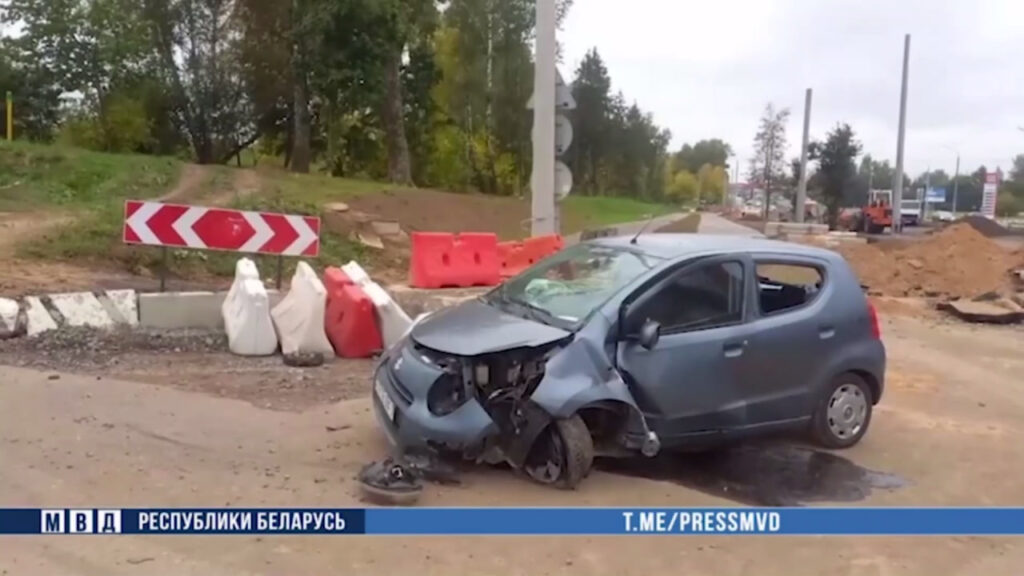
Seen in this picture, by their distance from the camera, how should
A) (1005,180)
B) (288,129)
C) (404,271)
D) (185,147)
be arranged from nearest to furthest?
(404,271)
(185,147)
(288,129)
(1005,180)

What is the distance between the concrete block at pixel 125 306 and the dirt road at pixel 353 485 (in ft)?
3.97

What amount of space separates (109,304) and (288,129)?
31.7 m

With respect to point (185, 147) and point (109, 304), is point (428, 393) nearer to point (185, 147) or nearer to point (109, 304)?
point (109, 304)

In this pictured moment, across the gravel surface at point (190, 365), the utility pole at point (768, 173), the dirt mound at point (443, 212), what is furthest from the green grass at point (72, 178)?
the utility pole at point (768, 173)

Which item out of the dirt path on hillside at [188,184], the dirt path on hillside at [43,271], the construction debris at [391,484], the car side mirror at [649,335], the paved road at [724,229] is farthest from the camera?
the dirt path on hillside at [188,184]

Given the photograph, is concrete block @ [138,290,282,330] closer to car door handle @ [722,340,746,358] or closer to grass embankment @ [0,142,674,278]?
grass embankment @ [0,142,674,278]

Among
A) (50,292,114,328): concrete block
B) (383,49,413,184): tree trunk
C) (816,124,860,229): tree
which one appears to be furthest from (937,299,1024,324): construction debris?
(816,124,860,229): tree

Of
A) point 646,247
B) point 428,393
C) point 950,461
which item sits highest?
point 646,247

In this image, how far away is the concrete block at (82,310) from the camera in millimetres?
9555

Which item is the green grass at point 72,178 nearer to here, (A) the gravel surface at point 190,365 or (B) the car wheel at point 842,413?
(A) the gravel surface at point 190,365

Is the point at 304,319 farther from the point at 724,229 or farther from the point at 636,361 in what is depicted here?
the point at 724,229

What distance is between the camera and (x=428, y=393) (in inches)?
230

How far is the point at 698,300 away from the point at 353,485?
2.48 metres
